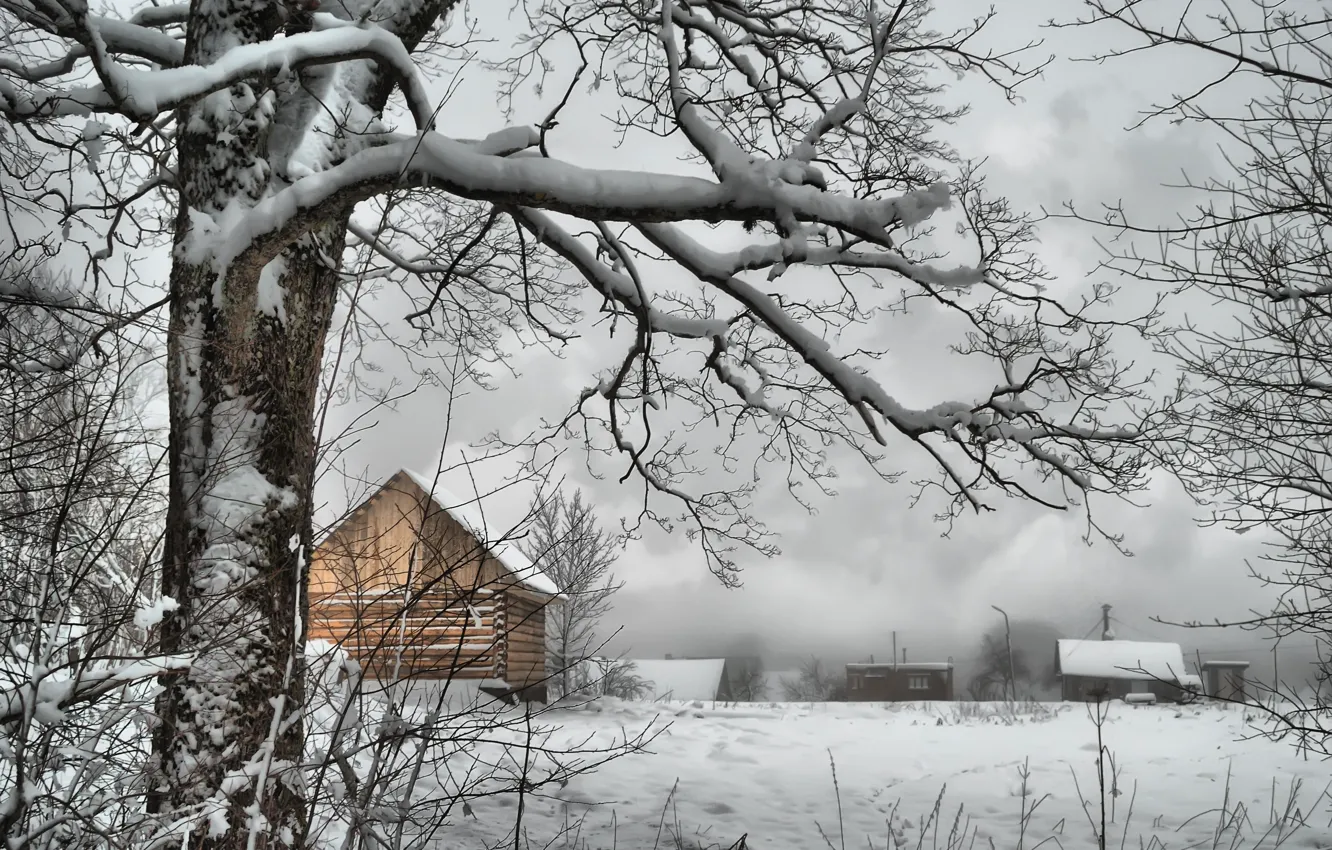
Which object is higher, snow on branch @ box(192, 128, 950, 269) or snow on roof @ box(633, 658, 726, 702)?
snow on branch @ box(192, 128, 950, 269)

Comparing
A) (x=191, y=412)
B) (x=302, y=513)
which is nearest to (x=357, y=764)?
(x=302, y=513)

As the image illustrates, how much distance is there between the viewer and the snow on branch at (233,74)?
3789mm

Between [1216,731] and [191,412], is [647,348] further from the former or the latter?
[1216,731]

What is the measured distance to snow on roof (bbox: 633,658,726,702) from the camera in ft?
147

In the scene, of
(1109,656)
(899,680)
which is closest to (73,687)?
(1109,656)

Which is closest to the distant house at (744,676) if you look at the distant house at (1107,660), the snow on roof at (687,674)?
the snow on roof at (687,674)

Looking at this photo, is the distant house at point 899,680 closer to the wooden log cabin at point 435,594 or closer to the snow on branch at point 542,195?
the wooden log cabin at point 435,594

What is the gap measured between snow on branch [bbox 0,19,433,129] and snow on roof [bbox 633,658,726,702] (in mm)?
40725

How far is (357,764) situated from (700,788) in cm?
658

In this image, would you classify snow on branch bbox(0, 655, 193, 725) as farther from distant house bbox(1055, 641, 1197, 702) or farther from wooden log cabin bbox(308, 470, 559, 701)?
distant house bbox(1055, 641, 1197, 702)

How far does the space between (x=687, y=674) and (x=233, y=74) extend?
45.4 meters

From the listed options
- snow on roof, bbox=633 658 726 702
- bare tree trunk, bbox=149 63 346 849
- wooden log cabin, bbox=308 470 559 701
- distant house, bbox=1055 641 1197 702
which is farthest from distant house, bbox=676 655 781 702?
bare tree trunk, bbox=149 63 346 849

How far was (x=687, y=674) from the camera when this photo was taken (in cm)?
4700

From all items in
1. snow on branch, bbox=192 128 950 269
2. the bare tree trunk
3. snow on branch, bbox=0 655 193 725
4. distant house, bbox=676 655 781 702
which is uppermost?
snow on branch, bbox=192 128 950 269
